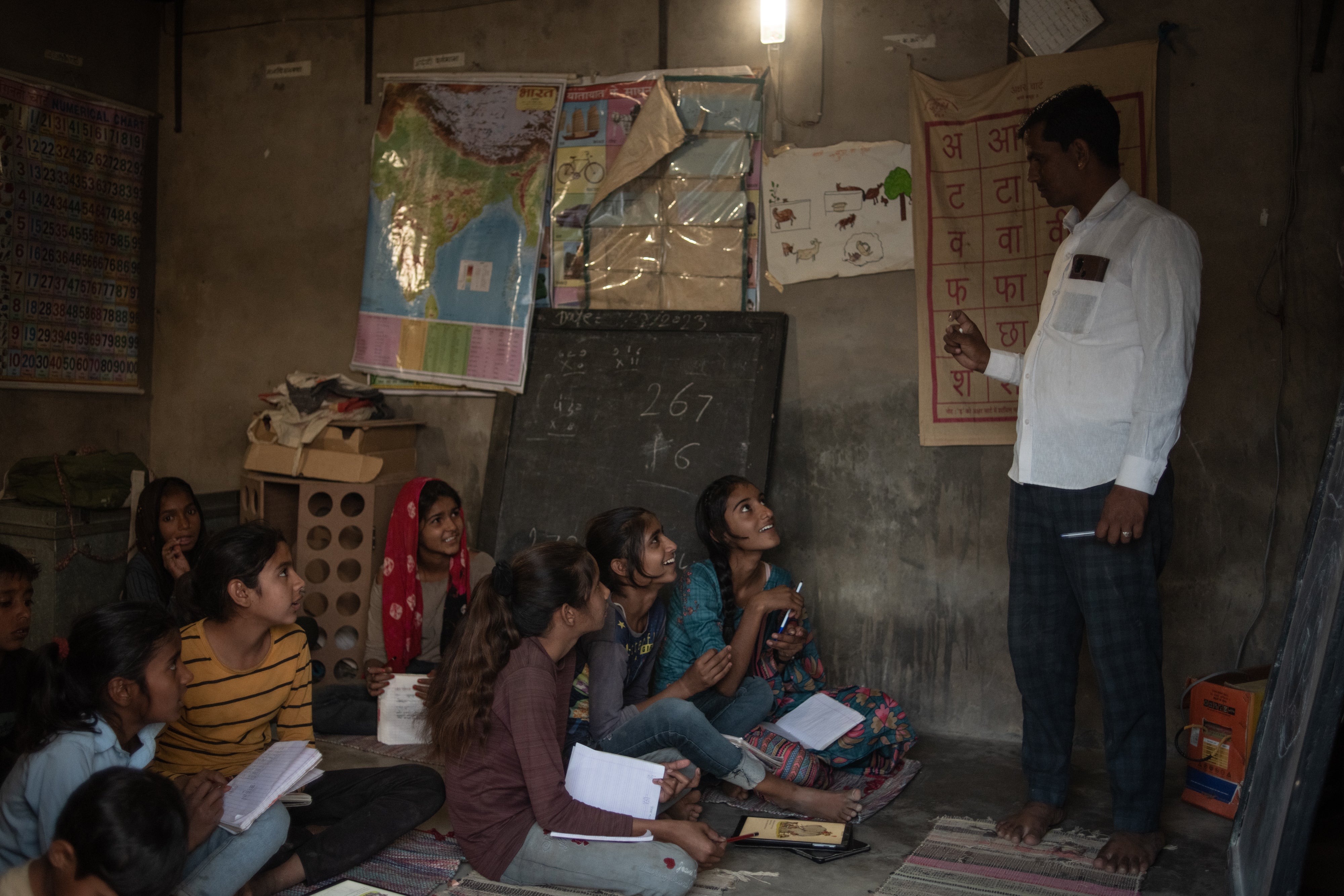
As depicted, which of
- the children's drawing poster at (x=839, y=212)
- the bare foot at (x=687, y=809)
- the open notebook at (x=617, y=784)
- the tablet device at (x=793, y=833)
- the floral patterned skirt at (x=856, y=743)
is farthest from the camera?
the children's drawing poster at (x=839, y=212)

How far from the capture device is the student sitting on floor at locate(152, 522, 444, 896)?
249 centimetres

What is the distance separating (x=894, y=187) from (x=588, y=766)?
2219 millimetres

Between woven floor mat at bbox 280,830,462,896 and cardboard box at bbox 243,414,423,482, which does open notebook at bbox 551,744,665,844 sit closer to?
woven floor mat at bbox 280,830,462,896

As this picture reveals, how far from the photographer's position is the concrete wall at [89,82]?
4.27 meters

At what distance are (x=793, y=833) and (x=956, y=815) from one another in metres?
0.51

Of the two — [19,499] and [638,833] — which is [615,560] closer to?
[638,833]

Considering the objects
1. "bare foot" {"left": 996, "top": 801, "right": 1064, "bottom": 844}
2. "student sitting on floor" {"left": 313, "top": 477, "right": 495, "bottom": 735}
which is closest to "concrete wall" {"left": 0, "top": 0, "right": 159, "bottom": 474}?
"student sitting on floor" {"left": 313, "top": 477, "right": 495, "bottom": 735}

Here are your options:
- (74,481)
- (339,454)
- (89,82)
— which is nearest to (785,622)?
(339,454)

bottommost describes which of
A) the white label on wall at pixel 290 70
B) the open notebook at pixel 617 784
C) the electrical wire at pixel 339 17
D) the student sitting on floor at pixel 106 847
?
the open notebook at pixel 617 784

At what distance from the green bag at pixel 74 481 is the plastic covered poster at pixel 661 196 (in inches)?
68.6

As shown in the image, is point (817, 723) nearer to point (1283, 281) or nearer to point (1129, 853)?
point (1129, 853)

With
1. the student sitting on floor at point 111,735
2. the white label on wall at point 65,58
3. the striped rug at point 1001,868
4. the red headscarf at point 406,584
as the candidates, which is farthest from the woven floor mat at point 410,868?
the white label on wall at point 65,58

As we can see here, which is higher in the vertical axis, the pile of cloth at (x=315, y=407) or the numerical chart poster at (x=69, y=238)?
the numerical chart poster at (x=69, y=238)

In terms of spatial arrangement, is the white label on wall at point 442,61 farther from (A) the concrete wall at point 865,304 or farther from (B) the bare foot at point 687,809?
(B) the bare foot at point 687,809
